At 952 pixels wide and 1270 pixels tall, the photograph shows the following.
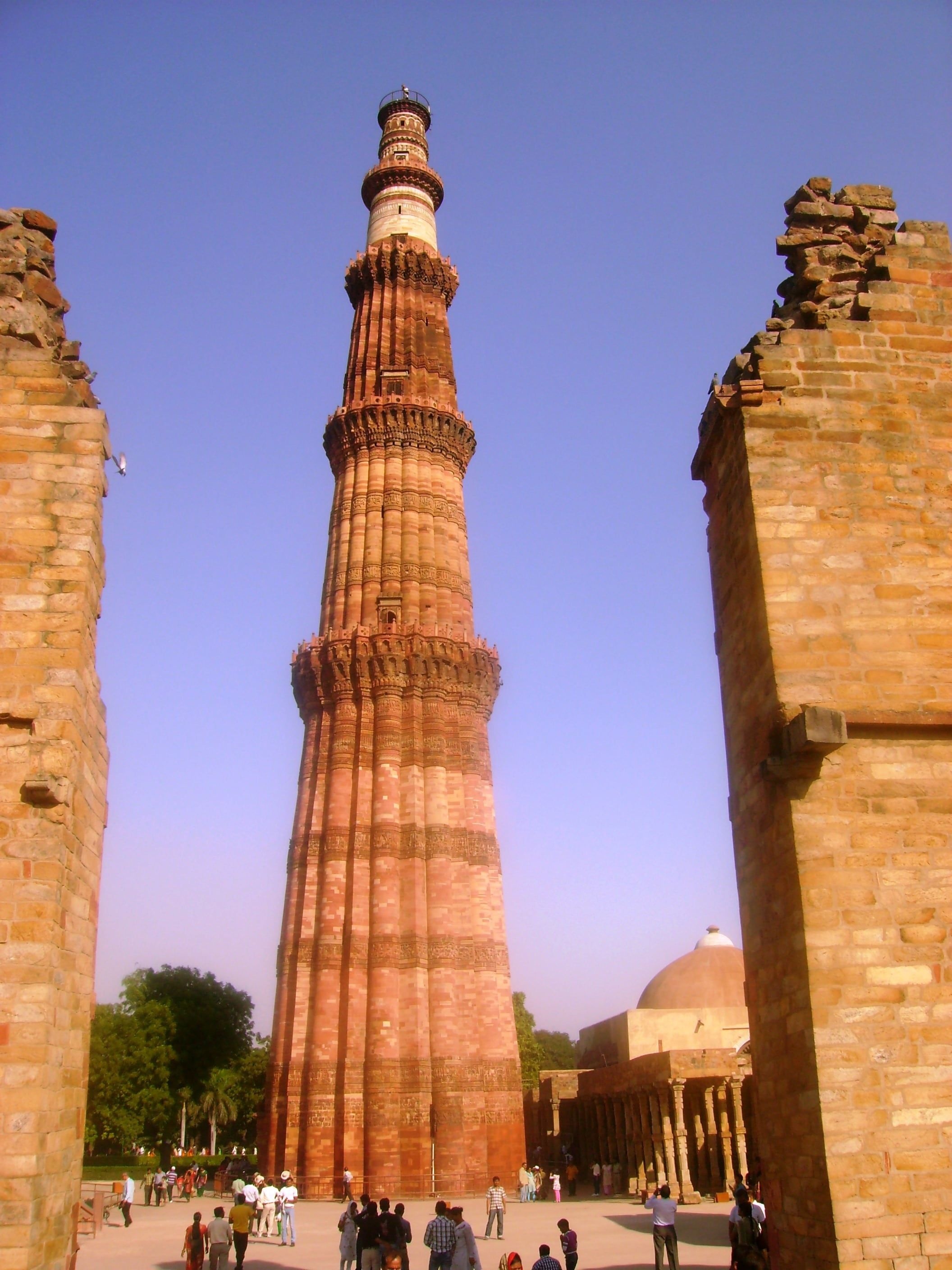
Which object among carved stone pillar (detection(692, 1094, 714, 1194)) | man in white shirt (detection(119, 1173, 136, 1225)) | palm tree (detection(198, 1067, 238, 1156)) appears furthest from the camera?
palm tree (detection(198, 1067, 238, 1156))

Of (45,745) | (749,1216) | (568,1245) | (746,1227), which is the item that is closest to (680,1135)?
(568,1245)

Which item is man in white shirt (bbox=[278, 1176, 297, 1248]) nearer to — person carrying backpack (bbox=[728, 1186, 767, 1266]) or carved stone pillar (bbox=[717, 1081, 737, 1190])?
person carrying backpack (bbox=[728, 1186, 767, 1266])

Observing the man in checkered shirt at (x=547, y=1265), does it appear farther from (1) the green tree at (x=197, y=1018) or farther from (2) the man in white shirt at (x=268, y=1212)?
(1) the green tree at (x=197, y=1018)

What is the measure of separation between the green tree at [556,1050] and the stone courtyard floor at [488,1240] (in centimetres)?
3307

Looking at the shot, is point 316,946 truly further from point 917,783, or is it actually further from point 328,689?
point 917,783

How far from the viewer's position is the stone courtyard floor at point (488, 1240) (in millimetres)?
12430

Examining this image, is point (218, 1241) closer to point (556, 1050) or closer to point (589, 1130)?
point (589, 1130)

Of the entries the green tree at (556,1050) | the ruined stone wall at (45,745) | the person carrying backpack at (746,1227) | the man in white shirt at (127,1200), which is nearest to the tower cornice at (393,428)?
the man in white shirt at (127,1200)

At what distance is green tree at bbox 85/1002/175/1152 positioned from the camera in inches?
1296

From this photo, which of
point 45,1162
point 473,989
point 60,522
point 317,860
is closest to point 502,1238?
point 473,989

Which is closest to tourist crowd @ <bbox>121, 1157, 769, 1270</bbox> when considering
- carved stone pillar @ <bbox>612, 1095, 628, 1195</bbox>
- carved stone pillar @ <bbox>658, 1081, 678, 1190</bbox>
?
carved stone pillar @ <bbox>658, 1081, 678, 1190</bbox>

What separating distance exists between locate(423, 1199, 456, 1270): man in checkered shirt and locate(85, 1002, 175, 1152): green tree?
27.1m

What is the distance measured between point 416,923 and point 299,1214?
5.18 m

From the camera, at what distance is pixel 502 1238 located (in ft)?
46.9
